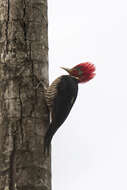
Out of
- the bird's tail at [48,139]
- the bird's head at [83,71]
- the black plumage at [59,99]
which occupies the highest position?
the bird's head at [83,71]

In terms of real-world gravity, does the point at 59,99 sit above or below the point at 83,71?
below

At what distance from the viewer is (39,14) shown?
5.83 meters

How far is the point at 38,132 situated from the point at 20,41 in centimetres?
91

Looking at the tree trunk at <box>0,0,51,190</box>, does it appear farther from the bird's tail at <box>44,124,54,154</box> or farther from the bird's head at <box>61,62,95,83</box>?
the bird's head at <box>61,62,95,83</box>

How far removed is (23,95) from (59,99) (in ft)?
2.94

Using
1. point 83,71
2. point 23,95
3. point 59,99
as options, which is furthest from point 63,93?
point 23,95

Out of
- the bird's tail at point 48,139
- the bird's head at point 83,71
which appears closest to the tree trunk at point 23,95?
the bird's tail at point 48,139

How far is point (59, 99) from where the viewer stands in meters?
6.25

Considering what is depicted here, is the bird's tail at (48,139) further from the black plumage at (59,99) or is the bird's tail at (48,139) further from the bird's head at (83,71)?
the bird's head at (83,71)

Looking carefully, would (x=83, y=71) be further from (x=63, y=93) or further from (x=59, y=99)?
(x=59, y=99)

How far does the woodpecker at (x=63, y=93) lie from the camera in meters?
5.62

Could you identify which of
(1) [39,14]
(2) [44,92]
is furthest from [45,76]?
(1) [39,14]

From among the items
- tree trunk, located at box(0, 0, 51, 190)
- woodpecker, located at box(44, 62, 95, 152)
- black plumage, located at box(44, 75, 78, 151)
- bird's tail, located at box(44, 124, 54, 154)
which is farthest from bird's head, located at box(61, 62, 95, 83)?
bird's tail, located at box(44, 124, 54, 154)

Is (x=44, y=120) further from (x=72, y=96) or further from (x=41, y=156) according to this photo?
(x=72, y=96)
